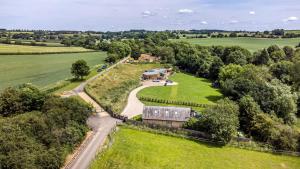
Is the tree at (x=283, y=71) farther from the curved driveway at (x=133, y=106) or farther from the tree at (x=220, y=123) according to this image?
the tree at (x=220, y=123)

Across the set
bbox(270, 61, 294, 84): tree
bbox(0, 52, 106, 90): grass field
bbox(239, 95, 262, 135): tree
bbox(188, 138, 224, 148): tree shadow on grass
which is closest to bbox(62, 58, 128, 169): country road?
bbox(188, 138, 224, 148): tree shadow on grass

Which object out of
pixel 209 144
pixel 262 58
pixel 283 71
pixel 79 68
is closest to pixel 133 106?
pixel 209 144

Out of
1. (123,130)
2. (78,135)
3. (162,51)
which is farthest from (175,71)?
(78,135)

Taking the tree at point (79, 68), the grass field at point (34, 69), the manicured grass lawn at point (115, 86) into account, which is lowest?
the manicured grass lawn at point (115, 86)

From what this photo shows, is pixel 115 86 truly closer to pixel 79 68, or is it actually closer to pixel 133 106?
pixel 79 68

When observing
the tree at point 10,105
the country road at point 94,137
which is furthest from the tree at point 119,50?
the tree at point 10,105

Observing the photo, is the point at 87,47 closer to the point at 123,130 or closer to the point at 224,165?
the point at 123,130
